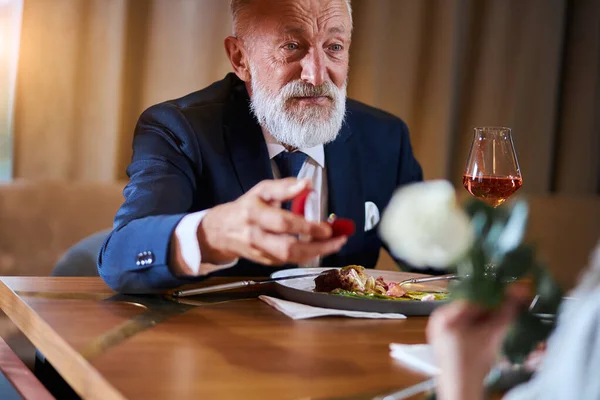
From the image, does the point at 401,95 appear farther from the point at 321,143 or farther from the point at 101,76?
the point at 321,143

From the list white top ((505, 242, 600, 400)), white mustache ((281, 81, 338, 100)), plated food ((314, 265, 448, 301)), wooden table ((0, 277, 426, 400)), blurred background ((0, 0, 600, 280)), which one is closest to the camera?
white top ((505, 242, 600, 400))

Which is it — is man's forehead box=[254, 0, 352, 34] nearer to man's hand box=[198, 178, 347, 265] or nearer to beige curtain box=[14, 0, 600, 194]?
man's hand box=[198, 178, 347, 265]

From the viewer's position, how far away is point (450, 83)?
3.78 metres

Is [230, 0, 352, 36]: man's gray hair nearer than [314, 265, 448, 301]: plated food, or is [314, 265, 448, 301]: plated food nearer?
[314, 265, 448, 301]: plated food

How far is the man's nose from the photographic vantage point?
1993 mm

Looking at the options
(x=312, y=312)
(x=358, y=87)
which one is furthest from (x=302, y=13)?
(x=358, y=87)

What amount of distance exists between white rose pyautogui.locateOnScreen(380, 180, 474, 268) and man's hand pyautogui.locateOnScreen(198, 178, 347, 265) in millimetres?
468

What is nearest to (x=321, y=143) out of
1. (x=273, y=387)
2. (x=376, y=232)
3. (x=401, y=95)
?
(x=376, y=232)

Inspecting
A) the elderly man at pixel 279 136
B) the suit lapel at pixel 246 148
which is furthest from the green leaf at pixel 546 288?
the suit lapel at pixel 246 148

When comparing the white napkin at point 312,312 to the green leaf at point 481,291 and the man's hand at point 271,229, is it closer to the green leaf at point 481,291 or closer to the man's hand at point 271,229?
the man's hand at point 271,229

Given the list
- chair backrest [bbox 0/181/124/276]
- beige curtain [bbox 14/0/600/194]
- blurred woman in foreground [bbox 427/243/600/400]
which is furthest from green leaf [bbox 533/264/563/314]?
beige curtain [bbox 14/0/600/194]

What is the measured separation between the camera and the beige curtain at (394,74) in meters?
3.03

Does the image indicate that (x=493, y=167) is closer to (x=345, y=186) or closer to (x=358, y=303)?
(x=358, y=303)

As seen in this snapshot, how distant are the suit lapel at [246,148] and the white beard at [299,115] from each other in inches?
1.5
